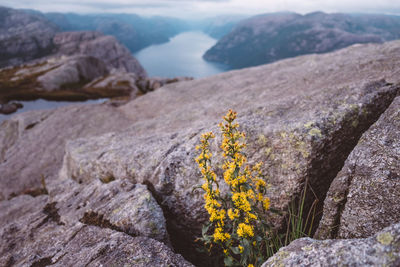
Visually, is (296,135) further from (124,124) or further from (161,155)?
(124,124)

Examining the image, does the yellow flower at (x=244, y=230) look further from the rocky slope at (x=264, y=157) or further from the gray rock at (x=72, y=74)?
the gray rock at (x=72, y=74)

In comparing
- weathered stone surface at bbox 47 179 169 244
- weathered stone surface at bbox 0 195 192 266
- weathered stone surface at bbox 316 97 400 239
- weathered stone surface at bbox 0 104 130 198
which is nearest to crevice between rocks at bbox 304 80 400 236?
weathered stone surface at bbox 316 97 400 239

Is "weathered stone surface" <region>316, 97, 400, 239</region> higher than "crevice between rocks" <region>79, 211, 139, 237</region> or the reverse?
higher

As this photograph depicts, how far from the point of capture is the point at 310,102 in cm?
1084

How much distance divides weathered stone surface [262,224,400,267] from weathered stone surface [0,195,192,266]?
2889 mm

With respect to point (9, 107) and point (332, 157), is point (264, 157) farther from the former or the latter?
point (9, 107)

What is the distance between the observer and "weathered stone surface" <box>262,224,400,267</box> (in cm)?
355

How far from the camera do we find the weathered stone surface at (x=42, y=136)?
2889cm

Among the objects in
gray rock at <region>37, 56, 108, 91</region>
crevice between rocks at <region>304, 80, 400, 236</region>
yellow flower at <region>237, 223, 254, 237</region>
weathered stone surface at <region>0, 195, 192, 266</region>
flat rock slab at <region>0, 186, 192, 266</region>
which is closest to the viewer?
yellow flower at <region>237, 223, 254, 237</region>

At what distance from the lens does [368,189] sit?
18.9 ft

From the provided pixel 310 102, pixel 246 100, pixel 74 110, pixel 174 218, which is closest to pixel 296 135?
pixel 310 102

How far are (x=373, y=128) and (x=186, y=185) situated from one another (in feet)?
21.3

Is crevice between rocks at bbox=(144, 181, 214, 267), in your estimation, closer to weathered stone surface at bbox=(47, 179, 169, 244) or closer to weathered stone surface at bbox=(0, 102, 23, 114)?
weathered stone surface at bbox=(47, 179, 169, 244)

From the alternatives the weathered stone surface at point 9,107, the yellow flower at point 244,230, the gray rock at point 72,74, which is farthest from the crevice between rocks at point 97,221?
the gray rock at point 72,74
